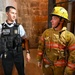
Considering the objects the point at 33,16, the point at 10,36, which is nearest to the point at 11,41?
the point at 10,36

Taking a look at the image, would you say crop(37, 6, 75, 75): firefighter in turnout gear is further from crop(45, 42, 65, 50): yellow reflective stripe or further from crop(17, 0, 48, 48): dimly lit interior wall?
crop(17, 0, 48, 48): dimly lit interior wall

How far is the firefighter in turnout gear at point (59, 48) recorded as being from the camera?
210cm

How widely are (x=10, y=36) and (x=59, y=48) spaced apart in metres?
0.94

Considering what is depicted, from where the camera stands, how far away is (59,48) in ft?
7.07

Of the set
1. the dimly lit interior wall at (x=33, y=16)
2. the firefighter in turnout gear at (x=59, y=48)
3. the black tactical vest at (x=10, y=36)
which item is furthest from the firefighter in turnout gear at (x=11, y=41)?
the dimly lit interior wall at (x=33, y=16)

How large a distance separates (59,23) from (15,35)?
0.86 metres

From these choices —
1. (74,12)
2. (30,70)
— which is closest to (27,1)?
(74,12)

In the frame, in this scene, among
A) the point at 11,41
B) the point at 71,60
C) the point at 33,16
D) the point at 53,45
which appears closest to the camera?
the point at 71,60

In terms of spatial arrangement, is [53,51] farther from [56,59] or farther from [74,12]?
[74,12]

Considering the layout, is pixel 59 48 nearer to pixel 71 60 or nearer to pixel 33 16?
pixel 71 60

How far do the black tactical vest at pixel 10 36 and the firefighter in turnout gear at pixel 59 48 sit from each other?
677 mm

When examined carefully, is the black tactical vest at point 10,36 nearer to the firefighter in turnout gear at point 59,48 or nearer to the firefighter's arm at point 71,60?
the firefighter in turnout gear at point 59,48

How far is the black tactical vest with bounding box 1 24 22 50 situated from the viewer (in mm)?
2805

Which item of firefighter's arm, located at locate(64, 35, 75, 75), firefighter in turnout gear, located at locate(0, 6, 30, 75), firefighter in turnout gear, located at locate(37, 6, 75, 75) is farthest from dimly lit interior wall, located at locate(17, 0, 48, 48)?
Answer: firefighter's arm, located at locate(64, 35, 75, 75)
